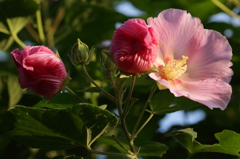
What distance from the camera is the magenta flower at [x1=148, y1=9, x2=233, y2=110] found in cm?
149

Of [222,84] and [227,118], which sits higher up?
[222,84]

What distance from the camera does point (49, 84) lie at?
4.25ft

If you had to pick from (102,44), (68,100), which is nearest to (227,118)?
(102,44)

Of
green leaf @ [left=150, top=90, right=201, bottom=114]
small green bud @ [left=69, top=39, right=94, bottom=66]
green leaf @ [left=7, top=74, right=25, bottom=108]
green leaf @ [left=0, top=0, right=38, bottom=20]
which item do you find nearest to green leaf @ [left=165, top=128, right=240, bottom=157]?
green leaf @ [left=150, top=90, right=201, bottom=114]

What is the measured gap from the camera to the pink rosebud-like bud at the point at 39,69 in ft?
4.13

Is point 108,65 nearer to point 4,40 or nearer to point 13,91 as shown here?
point 13,91

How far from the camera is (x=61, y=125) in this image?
1.30 metres

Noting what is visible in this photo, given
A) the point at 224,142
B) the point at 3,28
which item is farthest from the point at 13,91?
the point at 224,142

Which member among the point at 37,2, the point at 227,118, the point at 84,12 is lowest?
the point at 227,118

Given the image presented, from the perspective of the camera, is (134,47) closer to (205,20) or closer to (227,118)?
(227,118)

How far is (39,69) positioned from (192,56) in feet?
2.19

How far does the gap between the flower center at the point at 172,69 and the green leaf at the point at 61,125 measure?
39 centimetres

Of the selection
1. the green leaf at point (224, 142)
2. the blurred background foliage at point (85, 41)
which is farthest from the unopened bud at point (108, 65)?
the blurred background foliage at point (85, 41)

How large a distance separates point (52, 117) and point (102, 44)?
170cm
